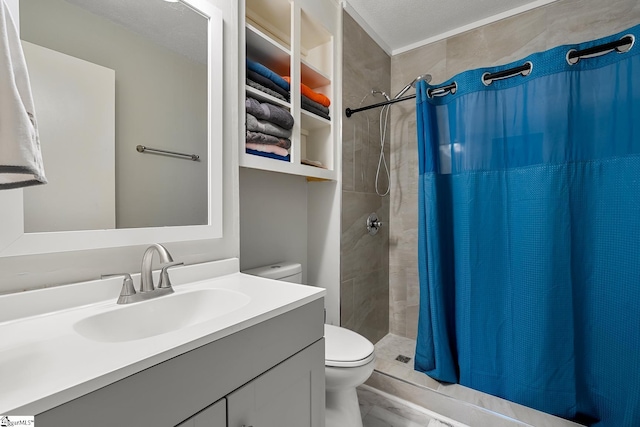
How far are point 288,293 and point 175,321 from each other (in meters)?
0.35

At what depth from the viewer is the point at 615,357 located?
126 centimetres

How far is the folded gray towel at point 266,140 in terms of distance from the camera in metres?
1.26

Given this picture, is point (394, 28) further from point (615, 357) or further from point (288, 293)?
point (615, 357)

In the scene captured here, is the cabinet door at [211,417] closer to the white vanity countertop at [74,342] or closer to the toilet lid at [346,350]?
the white vanity countertop at [74,342]

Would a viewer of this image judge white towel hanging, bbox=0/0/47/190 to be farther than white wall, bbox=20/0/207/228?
No

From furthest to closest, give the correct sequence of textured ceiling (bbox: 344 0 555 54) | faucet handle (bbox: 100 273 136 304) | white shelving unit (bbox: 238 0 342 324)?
textured ceiling (bbox: 344 0 555 54), white shelving unit (bbox: 238 0 342 324), faucet handle (bbox: 100 273 136 304)

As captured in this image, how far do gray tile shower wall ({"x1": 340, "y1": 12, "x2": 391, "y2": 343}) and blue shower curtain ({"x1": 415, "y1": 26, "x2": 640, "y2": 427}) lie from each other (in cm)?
41

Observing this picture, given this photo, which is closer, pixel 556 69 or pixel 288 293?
pixel 288 293

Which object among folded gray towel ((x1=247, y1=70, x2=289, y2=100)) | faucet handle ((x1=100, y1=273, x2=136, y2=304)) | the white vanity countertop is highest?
folded gray towel ((x1=247, y1=70, x2=289, y2=100))

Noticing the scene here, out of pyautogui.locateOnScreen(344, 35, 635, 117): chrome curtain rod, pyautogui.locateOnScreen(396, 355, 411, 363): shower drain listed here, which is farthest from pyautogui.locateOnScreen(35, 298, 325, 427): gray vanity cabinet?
pyautogui.locateOnScreen(344, 35, 635, 117): chrome curtain rod

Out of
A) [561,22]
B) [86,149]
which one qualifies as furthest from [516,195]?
[86,149]

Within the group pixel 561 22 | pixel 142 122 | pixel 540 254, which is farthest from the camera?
pixel 561 22

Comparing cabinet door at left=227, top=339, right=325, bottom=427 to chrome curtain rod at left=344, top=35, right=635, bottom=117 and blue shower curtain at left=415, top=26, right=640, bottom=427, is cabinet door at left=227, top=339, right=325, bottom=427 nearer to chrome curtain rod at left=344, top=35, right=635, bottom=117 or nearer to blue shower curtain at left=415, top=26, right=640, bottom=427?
blue shower curtain at left=415, top=26, right=640, bottom=427

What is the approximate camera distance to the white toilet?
118 cm
